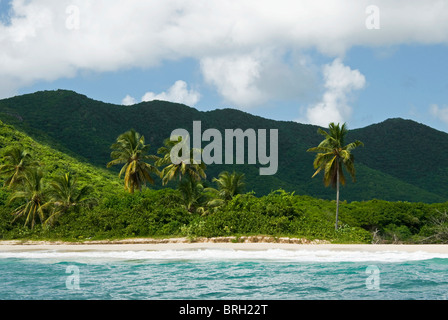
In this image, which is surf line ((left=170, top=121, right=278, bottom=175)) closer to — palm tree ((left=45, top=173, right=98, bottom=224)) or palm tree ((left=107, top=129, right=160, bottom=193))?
palm tree ((left=107, top=129, right=160, bottom=193))

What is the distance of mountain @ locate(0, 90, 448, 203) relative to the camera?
93.6 meters

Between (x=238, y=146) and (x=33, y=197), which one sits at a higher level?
(x=238, y=146)

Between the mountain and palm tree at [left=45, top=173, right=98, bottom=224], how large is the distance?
46234 mm

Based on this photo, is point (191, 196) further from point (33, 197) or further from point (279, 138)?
Answer: point (279, 138)

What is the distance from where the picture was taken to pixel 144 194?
43406mm

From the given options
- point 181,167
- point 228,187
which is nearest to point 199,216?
point 228,187

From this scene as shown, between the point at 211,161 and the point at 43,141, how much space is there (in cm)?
3554

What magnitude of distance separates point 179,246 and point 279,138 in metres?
98.8

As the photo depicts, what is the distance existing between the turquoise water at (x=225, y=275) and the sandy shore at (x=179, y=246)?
5.54 ft

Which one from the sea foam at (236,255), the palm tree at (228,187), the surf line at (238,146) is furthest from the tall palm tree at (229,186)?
the surf line at (238,146)

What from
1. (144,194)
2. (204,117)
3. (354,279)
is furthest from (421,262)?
(204,117)

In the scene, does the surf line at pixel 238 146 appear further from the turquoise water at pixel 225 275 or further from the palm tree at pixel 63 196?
the turquoise water at pixel 225 275

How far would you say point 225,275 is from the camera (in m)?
19.9
